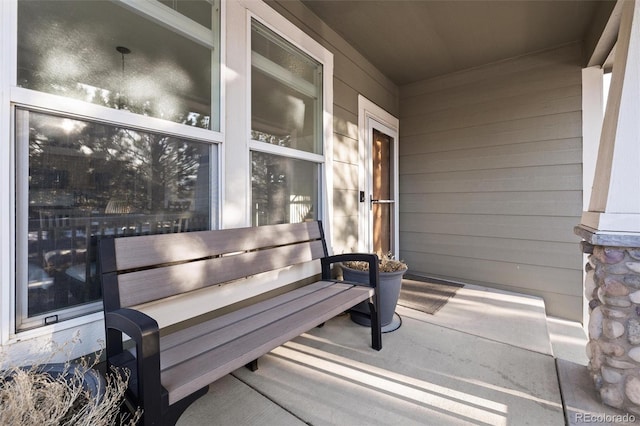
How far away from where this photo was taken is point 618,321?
1.44 m

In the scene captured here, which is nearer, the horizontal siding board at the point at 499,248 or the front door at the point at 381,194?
the horizontal siding board at the point at 499,248

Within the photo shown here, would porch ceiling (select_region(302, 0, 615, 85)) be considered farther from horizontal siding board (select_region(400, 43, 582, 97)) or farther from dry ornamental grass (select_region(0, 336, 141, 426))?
dry ornamental grass (select_region(0, 336, 141, 426))

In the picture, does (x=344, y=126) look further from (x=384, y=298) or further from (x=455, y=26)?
(x=384, y=298)

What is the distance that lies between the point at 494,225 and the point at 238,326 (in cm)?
311

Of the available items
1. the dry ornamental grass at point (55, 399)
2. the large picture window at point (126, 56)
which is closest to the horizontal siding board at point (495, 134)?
the large picture window at point (126, 56)

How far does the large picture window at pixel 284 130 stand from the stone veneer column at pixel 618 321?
186 cm

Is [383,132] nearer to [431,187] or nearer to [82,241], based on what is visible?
[431,187]

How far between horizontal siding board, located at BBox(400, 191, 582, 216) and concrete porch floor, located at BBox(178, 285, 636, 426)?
1.32m

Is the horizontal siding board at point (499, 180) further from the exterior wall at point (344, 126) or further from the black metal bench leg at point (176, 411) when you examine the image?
the black metal bench leg at point (176, 411)

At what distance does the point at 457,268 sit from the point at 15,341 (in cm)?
378

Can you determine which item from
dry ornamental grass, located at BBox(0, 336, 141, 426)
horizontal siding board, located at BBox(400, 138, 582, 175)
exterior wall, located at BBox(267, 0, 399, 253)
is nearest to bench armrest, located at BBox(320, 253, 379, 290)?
exterior wall, located at BBox(267, 0, 399, 253)

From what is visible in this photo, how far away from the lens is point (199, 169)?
1.74 m

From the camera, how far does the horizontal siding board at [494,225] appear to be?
2.99 meters

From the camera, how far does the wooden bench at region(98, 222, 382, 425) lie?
93 cm
